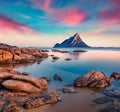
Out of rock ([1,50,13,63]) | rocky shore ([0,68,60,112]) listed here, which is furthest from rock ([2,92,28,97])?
rock ([1,50,13,63])

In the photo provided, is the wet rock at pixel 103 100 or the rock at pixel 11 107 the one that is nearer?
the rock at pixel 11 107

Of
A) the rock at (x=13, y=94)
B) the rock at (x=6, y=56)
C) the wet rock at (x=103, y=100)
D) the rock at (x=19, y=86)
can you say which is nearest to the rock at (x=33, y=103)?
the rock at (x=13, y=94)

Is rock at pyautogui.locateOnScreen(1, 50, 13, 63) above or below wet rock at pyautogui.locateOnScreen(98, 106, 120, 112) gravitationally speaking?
above

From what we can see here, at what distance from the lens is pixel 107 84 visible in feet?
93.0

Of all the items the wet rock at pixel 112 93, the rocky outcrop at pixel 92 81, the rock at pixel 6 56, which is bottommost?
the wet rock at pixel 112 93

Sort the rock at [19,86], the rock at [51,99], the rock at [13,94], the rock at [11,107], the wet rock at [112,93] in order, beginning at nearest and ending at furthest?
the rock at [11,107] → the rock at [51,99] → the rock at [13,94] → the wet rock at [112,93] → the rock at [19,86]

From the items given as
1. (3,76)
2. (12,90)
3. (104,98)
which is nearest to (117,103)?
(104,98)

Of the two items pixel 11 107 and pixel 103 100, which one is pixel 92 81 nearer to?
pixel 103 100

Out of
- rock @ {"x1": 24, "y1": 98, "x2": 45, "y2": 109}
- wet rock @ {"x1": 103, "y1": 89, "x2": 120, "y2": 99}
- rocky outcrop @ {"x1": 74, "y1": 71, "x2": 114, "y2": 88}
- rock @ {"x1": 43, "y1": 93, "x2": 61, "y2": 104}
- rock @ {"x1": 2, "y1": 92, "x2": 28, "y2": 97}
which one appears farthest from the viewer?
rocky outcrop @ {"x1": 74, "y1": 71, "x2": 114, "y2": 88}

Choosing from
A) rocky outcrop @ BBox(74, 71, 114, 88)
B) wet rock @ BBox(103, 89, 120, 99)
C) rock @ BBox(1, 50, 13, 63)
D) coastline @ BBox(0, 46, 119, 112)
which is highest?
rock @ BBox(1, 50, 13, 63)

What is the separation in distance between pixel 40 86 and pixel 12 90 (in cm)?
393

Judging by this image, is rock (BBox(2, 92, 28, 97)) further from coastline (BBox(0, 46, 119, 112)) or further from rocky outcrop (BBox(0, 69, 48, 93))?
coastline (BBox(0, 46, 119, 112))

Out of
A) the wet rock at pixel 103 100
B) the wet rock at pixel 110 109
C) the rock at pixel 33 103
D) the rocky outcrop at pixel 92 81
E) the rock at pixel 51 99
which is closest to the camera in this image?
the wet rock at pixel 110 109

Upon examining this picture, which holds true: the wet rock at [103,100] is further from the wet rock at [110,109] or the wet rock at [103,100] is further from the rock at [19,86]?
the rock at [19,86]
